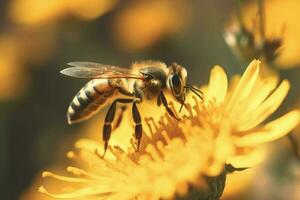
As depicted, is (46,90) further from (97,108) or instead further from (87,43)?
(97,108)

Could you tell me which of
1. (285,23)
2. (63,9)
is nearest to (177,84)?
(285,23)

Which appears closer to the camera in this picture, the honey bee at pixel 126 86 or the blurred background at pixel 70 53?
the honey bee at pixel 126 86

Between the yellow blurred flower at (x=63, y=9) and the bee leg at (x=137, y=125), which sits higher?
the yellow blurred flower at (x=63, y=9)

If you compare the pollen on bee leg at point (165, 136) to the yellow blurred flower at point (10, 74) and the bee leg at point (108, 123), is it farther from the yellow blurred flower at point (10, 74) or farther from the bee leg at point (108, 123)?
the yellow blurred flower at point (10, 74)

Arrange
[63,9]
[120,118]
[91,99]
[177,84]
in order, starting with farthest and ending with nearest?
[63,9] → [120,118] → [91,99] → [177,84]

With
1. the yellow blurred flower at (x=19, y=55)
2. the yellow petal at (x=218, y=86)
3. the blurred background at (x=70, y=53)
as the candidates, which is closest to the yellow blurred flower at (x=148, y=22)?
the blurred background at (x=70, y=53)

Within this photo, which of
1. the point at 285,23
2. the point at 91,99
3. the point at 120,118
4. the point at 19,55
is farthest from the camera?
the point at 19,55

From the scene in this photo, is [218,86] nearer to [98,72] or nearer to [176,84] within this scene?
[176,84]
